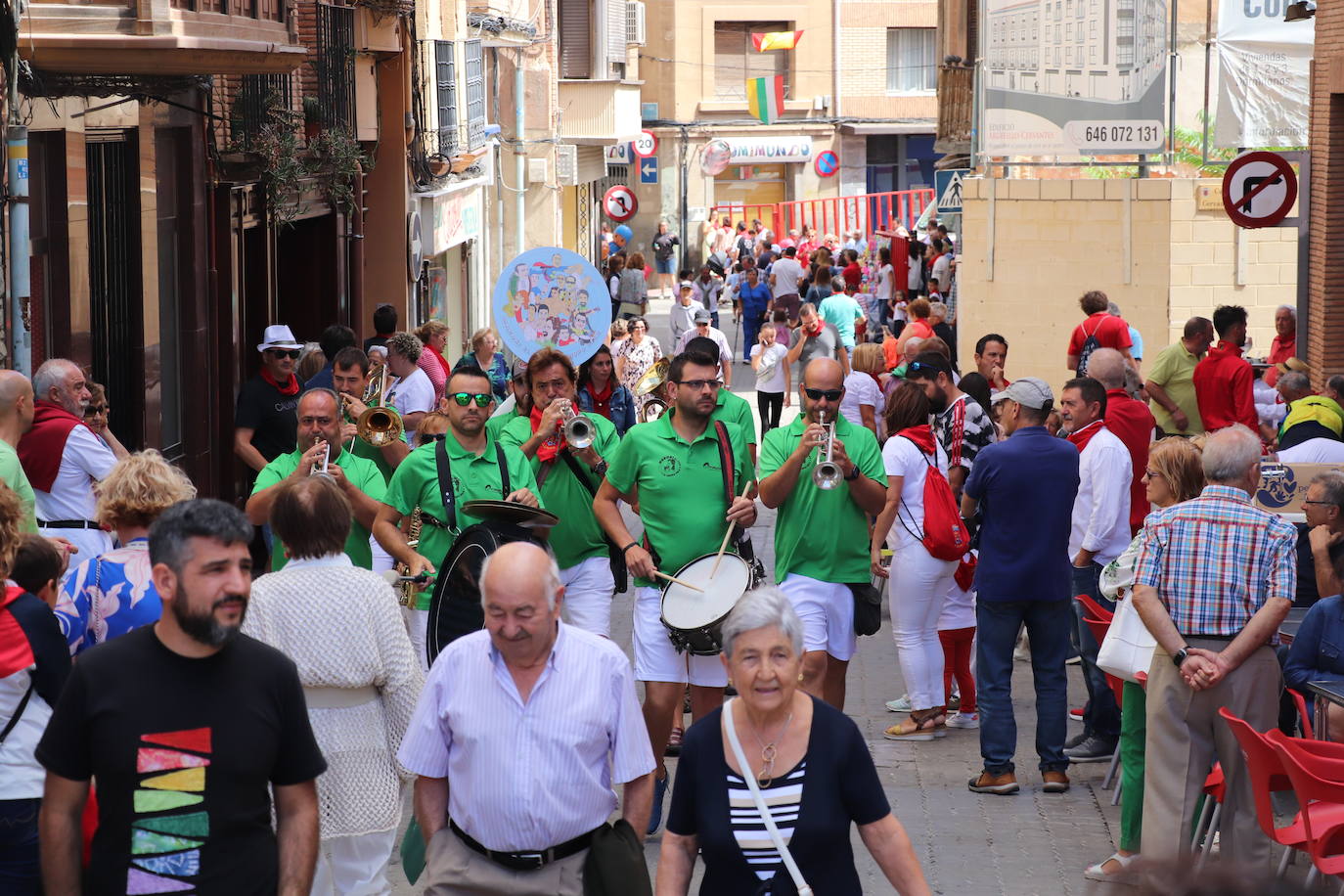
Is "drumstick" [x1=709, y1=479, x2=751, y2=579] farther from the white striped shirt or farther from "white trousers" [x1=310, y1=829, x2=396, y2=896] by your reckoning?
the white striped shirt

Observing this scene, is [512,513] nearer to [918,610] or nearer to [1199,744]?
[1199,744]

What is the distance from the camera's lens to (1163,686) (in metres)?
6.59

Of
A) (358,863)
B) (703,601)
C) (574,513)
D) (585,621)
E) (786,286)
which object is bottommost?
(358,863)

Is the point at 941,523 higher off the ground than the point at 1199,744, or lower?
higher

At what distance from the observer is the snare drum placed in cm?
712

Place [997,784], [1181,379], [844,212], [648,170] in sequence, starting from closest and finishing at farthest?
[997,784], [1181,379], [648,170], [844,212]

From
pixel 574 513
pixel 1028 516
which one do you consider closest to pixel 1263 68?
pixel 1028 516

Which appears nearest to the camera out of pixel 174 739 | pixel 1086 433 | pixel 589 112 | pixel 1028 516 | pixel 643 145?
pixel 174 739

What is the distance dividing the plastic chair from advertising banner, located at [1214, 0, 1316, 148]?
1424 centimetres

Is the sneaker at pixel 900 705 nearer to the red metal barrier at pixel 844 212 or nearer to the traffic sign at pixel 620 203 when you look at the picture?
the traffic sign at pixel 620 203

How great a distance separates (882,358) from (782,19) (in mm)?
41077

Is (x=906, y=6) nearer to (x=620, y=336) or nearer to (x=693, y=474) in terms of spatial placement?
(x=620, y=336)

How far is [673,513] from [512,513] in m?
0.82

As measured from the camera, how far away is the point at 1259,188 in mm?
14297
